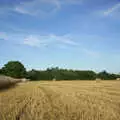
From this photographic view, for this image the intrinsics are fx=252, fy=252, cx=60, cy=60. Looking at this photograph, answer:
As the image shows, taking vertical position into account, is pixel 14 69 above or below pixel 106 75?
above

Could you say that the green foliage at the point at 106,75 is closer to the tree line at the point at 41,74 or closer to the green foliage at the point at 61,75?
the tree line at the point at 41,74

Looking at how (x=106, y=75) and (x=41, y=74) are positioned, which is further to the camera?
(x=106, y=75)

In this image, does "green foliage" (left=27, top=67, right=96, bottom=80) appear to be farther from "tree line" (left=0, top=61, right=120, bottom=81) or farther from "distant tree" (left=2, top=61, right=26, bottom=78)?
"distant tree" (left=2, top=61, right=26, bottom=78)

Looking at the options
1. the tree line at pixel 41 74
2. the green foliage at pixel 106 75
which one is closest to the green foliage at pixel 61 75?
the tree line at pixel 41 74

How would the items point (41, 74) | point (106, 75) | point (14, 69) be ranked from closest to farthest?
1. point (14, 69)
2. point (41, 74)
3. point (106, 75)

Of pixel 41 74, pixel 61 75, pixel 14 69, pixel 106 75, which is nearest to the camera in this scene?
pixel 14 69

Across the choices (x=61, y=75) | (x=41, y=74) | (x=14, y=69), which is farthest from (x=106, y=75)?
(x=14, y=69)

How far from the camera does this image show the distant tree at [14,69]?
104188 millimetres

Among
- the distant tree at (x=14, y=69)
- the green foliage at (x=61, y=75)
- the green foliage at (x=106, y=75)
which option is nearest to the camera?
the distant tree at (x=14, y=69)

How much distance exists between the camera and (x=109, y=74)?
373ft

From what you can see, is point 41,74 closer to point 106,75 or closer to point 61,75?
point 61,75

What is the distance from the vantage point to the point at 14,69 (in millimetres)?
105312

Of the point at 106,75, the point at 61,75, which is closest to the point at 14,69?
the point at 61,75

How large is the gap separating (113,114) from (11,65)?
103 metres
